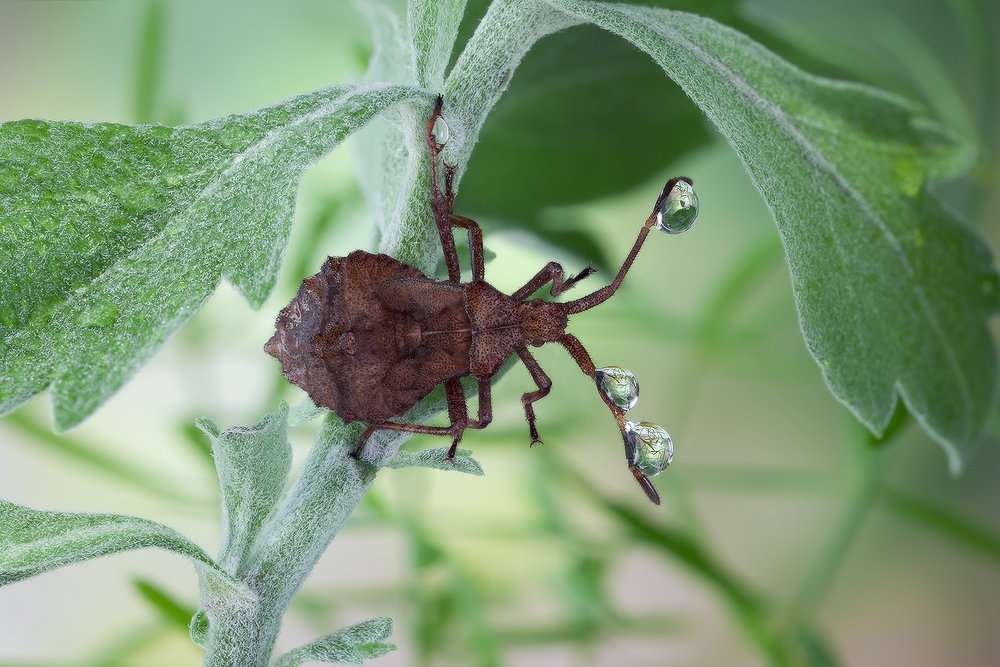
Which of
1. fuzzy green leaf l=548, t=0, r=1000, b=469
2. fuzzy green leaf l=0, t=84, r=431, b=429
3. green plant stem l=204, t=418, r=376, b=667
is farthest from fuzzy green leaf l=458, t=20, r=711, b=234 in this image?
green plant stem l=204, t=418, r=376, b=667

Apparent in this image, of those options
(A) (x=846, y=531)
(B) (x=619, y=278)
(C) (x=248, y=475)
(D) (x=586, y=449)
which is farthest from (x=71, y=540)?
(D) (x=586, y=449)

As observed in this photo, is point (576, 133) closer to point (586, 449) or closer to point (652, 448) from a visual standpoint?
point (652, 448)

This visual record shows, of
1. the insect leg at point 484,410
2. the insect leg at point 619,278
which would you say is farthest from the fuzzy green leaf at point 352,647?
the insect leg at point 619,278

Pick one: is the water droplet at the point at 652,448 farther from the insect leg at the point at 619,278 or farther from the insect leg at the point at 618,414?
the insect leg at the point at 619,278

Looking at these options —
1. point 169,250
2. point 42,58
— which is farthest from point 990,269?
point 42,58

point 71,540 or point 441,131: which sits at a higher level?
point 441,131

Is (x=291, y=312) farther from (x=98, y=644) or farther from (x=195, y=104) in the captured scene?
(x=195, y=104)
